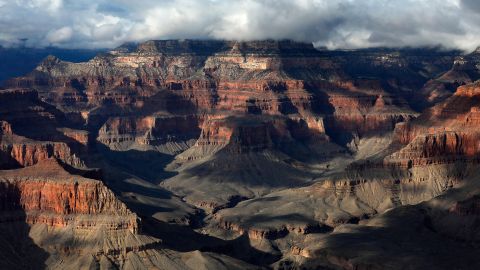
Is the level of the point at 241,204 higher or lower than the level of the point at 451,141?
lower

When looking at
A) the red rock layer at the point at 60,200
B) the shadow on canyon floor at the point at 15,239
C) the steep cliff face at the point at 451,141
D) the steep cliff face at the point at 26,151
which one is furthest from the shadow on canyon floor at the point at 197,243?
the steep cliff face at the point at 451,141

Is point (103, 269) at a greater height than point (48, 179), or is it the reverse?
point (48, 179)

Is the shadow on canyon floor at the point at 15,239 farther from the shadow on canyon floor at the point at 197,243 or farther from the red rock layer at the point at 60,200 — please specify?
the shadow on canyon floor at the point at 197,243

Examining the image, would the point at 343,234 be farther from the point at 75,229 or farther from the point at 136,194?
the point at 136,194

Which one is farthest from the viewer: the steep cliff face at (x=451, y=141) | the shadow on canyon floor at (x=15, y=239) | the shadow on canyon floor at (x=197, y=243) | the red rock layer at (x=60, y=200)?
the steep cliff face at (x=451, y=141)

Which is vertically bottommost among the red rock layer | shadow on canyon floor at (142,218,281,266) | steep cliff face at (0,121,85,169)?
shadow on canyon floor at (142,218,281,266)

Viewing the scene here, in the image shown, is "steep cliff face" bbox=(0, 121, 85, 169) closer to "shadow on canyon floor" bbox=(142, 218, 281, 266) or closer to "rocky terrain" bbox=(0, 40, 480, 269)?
"rocky terrain" bbox=(0, 40, 480, 269)

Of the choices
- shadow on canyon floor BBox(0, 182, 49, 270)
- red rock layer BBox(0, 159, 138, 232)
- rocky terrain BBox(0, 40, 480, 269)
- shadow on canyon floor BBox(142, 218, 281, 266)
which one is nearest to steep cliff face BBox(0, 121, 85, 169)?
rocky terrain BBox(0, 40, 480, 269)

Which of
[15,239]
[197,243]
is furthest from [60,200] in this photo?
[197,243]

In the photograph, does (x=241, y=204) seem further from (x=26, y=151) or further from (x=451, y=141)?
(x=26, y=151)

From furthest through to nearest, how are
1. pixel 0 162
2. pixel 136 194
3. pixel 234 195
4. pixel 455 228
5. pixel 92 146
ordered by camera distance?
pixel 92 146
pixel 234 195
pixel 136 194
pixel 0 162
pixel 455 228

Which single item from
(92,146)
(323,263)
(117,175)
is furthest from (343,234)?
(92,146)
